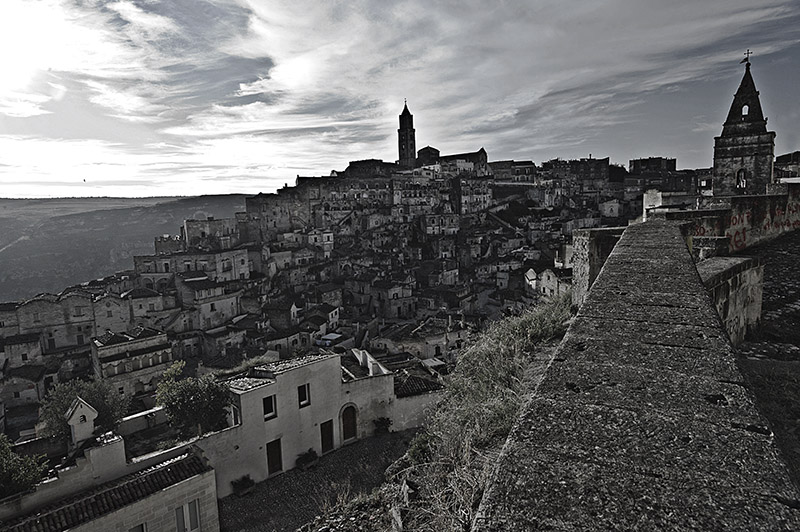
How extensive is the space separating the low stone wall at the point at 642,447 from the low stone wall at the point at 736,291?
11.2 feet

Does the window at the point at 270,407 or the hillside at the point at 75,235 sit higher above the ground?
the hillside at the point at 75,235

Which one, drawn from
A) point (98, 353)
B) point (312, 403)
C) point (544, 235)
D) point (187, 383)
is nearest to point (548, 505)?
point (312, 403)

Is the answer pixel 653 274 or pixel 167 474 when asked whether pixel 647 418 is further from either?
pixel 167 474

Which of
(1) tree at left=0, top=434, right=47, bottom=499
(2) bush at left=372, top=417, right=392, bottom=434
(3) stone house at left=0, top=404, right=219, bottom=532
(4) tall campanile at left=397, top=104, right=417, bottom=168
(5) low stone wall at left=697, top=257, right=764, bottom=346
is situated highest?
(4) tall campanile at left=397, top=104, right=417, bottom=168

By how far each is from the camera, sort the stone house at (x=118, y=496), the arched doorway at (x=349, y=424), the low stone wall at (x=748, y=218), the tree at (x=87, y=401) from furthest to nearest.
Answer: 1. the tree at (x=87, y=401)
2. the arched doorway at (x=349, y=424)
3. the stone house at (x=118, y=496)
4. the low stone wall at (x=748, y=218)

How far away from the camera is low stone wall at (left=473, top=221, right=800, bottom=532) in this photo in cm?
123

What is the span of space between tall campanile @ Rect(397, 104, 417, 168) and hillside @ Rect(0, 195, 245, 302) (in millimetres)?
43824

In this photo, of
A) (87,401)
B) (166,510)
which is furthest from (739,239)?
(87,401)

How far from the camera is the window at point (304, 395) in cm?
1545

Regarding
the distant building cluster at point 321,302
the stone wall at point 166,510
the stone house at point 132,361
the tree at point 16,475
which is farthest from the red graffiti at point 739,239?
the stone house at point 132,361

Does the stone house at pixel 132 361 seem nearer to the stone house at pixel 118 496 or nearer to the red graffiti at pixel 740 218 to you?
the stone house at pixel 118 496

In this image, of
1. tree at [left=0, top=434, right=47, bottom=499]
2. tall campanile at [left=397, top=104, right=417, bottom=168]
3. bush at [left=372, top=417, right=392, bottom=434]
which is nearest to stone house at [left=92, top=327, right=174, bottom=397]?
tree at [left=0, top=434, right=47, bottom=499]

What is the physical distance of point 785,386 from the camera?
4.11 meters

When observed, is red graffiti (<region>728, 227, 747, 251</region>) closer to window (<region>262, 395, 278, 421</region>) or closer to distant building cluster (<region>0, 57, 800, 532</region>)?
distant building cluster (<region>0, 57, 800, 532</region>)
